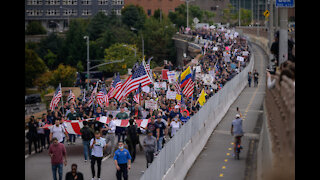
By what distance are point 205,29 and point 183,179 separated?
64.6 metres

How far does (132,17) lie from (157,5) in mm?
18597

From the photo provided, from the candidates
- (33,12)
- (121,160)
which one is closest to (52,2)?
(33,12)

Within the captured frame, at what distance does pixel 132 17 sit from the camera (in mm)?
134125

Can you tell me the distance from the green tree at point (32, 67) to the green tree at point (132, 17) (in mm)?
28546

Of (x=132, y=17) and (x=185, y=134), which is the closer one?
(x=185, y=134)

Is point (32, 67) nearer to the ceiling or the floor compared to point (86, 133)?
nearer to the ceiling

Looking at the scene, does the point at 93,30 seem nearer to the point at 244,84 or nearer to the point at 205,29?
the point at 205,29

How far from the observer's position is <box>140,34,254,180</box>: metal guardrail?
1511 centimetres

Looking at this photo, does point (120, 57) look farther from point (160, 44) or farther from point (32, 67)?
point (32, 67)

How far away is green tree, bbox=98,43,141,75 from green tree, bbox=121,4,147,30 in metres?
27.7

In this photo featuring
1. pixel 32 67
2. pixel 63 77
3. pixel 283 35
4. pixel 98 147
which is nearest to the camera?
pixel 98 147

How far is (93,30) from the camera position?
12750 cm
